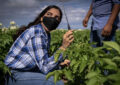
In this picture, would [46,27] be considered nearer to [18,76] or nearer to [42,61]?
[42,61]

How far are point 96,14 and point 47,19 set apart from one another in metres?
0.75

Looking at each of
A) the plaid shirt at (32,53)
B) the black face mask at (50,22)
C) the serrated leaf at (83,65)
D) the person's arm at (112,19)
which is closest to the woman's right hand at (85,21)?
the person's arm at (112,19)

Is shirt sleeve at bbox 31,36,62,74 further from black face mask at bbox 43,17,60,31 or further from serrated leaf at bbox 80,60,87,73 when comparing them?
serrated leaf at bbox 80,60,87,73

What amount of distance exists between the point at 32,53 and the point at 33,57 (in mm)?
43

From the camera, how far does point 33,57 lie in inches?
70.5

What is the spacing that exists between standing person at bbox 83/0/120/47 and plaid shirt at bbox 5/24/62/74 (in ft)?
2.50

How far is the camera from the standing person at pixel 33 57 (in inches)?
66.7

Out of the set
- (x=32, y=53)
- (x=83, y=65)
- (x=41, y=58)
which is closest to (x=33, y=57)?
(x=32, y=53)

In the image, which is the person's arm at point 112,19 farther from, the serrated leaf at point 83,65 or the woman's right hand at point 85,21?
the serrated leaf at point 83,65

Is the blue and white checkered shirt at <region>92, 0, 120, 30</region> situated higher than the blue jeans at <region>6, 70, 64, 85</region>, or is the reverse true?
the blue and white checkered shirt at <region>92, 0, 120, 30</region>

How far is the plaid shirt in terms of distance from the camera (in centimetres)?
170

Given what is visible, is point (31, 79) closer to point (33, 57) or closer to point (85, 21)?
point (33, 57)

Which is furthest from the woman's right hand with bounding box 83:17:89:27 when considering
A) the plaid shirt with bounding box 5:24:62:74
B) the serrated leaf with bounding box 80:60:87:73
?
the serrated leaf with bounding box 80:60:87:73

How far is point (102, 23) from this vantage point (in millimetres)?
2266
